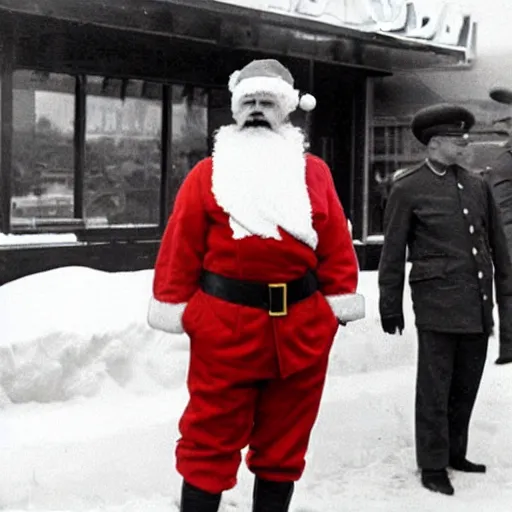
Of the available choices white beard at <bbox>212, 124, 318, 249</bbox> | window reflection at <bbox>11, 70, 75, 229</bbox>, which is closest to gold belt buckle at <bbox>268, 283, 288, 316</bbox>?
white beard at <bbox>212, 124, 318, 249</bbox>

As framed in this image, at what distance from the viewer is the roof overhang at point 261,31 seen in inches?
369

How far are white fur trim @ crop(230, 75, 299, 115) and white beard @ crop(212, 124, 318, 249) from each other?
104 mm

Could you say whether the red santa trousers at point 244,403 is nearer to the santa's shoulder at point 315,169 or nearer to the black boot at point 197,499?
the black boot at point 197,499

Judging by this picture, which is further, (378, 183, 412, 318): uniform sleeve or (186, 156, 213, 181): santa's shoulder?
(378, 183, 412, 318): uniform sleeve

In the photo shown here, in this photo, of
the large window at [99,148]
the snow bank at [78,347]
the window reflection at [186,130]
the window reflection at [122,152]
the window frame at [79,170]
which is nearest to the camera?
the snow bank at [78,347]

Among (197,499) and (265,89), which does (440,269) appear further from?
(197,499)

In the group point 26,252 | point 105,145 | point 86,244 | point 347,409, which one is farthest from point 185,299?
point 105,145

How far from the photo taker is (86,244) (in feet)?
33.8

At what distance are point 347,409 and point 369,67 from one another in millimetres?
7403

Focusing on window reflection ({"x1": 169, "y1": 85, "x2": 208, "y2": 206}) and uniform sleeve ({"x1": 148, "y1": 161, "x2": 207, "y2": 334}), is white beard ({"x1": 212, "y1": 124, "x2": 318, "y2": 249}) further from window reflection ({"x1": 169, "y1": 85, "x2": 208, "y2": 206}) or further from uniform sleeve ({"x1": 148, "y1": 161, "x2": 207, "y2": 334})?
window reflection ({"x1": 169, "y1": 85, "x2": 208, "y2": 206})

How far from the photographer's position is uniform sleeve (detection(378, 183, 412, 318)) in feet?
17.0

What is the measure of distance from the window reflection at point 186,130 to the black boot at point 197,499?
8023mm

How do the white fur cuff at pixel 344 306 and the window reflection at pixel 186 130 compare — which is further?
the window reflection at pixel 186 130

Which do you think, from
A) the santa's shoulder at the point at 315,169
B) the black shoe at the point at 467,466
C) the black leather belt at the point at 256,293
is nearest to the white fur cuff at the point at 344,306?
the black leather belt at the point at 256,293
